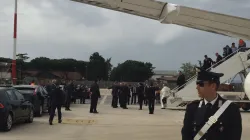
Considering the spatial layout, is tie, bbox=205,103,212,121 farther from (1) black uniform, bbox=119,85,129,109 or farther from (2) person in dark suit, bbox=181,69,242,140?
(1) black uniform, bbox=119,85,129,109

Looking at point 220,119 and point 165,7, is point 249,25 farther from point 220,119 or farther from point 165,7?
point 220,119

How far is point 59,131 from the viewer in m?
13.6

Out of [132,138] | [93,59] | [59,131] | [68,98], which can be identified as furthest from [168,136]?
[93,59]

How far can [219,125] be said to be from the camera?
4.00m

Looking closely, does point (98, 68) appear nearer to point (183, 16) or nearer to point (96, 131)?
point (96, 131)

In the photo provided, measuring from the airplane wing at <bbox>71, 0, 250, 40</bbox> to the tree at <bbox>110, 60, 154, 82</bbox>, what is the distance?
4455 inches

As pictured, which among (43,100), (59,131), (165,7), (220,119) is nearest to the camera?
(220,119)

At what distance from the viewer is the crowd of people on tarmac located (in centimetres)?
2297

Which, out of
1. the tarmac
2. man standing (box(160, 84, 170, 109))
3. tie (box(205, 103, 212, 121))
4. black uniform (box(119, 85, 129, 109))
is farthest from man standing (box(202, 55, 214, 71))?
tie (box(205, 103, 212, 121))

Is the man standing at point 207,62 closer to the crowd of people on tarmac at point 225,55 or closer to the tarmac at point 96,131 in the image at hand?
the crowd of people on tarmac at point 225,55

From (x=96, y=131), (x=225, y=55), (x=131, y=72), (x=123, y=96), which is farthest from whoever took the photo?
(x=131, y=72)

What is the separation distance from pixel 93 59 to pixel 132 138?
11770cm

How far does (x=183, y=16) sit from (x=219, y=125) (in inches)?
304

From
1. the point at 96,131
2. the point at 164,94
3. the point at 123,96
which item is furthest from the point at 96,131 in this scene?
the point at 123,96
